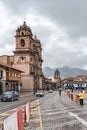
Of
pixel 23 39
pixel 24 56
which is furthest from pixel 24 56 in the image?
pixel 23 39

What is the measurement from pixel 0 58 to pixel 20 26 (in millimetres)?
13023

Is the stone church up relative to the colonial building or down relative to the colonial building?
up

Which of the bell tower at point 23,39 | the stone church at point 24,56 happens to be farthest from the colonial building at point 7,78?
the bell tower at point 23,39

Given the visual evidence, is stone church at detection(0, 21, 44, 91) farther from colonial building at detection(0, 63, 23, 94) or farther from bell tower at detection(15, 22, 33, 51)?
colonial building at detection(0, 63, 23, 94)

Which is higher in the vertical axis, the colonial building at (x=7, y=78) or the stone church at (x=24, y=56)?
the stone church at (x=24, y=56)

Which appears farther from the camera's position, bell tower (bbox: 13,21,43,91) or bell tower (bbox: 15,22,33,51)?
bell tower (bbox: 15,22,33,51)

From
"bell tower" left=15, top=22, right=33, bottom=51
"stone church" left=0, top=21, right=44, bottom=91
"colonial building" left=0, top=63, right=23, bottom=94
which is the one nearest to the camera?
"colonial building" left=0, top=63, right=23, bottom=94

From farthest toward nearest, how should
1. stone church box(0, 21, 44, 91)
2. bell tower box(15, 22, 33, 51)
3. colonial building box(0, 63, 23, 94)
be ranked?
bell tower box(15, 22, 33, 51) < stone church box(0, 21, 44, 91) < colonial building box(0, 63, 23, 94)

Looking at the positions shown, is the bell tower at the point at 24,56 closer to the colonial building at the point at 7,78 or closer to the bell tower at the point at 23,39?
the bell tower at the point at 23,39

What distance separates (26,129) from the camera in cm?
1310

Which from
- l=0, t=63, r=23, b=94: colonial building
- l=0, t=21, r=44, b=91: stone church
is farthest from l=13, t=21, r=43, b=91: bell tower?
l=0, t=63, r=23, b=94: colonial building

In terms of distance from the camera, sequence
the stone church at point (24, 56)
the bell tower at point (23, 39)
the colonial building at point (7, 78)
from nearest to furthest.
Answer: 1. the colonial building at point (7, 78)
2. the stone church at point (24, 56)
3. the bell tower at point (23, 39)

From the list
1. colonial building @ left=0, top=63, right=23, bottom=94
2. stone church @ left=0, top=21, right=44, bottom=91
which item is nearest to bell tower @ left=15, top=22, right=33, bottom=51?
stone church @ left=0, top=21, right=44, bottom=91

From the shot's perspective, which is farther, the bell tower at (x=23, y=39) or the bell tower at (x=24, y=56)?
the bell tower at (x=23, y=39)
